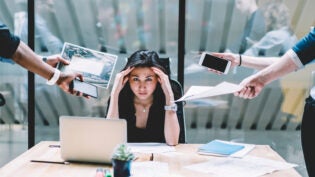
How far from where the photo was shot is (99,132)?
198cm

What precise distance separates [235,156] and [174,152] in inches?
13.0

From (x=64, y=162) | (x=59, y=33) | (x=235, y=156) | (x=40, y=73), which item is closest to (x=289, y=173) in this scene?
(x=235, y=156)

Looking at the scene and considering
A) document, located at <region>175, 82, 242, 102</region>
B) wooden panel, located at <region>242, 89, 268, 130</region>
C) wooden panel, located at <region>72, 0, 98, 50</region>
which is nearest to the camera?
document, located at <region>175, 82, 242, 102</region>

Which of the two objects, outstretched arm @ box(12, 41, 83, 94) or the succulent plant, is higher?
outstretched arm @ box(12, 41, 83, 94)

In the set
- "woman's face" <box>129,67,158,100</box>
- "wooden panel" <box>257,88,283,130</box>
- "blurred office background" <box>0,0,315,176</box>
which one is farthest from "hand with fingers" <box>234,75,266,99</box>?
"wooden panel" <box>257,88,283,130</box>

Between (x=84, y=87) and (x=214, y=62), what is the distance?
2.55 feet

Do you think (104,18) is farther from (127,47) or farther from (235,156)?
(235,156)

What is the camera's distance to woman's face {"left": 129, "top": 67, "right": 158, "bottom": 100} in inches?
112

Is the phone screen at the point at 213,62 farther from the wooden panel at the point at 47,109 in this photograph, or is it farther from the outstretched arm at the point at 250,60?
the wooden panel at the point at 47,109

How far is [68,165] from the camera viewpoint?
2.06 metres

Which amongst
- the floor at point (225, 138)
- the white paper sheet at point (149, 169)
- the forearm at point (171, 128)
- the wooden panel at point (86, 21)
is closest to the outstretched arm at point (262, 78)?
the forearm at point (171, 128)

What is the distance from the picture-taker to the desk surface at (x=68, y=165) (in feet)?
6.37

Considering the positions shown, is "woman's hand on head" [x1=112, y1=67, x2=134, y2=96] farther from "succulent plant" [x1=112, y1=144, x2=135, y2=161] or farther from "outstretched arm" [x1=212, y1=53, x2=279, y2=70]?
"succulent plant" [x1=112, y1=144, x2=135, y2=161]

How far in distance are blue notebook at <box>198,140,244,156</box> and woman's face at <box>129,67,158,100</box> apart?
0.60 m
